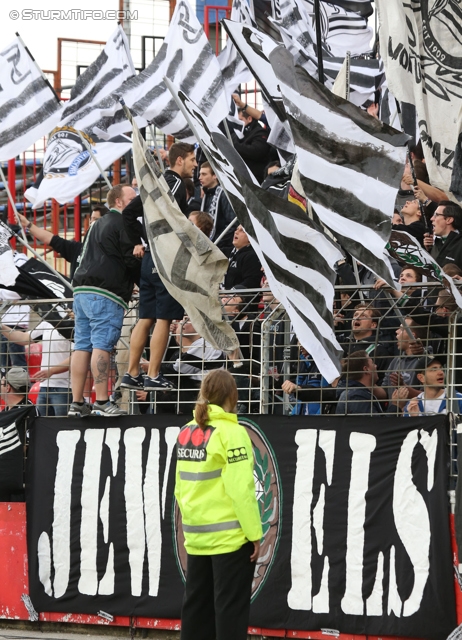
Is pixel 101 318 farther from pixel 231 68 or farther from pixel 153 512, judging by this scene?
pixel 231 68

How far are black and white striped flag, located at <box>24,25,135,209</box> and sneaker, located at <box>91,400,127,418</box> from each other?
4121 millimetres

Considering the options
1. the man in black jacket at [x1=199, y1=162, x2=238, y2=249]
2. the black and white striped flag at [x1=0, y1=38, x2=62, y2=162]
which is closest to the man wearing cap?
the man in black jacket at [x1=199, y1=162, x2=238, y2=249]

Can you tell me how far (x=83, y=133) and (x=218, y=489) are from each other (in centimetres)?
718

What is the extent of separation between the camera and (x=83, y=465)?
1011cm

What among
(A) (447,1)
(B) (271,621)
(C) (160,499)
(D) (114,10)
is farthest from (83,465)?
(D) (114,10)

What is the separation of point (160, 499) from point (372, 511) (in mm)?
1896

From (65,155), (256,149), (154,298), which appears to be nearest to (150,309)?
(154,298)

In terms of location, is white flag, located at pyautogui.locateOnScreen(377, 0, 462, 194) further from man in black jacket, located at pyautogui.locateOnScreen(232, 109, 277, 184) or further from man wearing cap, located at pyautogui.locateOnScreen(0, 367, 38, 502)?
man wearing cap, located at pyautogui.locateOnScreen(0, 367, 38, 502)

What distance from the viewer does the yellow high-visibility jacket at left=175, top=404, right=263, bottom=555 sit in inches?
279

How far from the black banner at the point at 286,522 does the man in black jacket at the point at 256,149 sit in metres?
4.27

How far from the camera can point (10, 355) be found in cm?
1108

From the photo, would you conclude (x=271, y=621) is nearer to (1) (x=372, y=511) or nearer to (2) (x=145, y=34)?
(1) (x=372, y=511)

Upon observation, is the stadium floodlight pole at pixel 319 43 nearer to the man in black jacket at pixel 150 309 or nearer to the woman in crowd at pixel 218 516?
the man in black jacket at pixel 150 309

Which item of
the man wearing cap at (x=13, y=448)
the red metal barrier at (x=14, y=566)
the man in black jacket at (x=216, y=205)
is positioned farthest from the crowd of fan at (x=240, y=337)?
the man in black jacket at (x=216, y=205)
